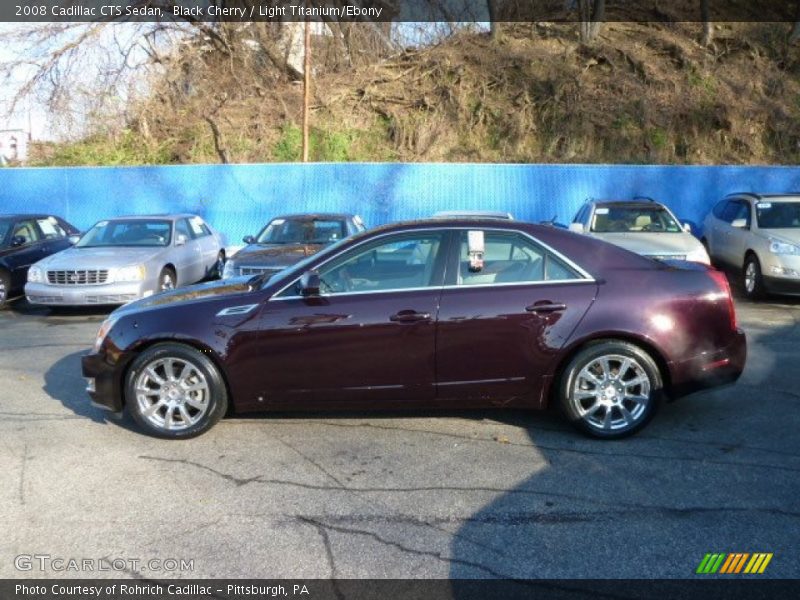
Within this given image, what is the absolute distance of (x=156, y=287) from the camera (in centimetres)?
1089

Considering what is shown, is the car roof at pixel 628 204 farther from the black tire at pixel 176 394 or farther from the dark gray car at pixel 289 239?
the black tire at pixel 176 394

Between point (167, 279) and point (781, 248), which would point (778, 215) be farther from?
point (167, 279)

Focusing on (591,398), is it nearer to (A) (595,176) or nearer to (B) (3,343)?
(B) (3,343)

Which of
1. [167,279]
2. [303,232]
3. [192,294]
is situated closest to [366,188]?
[303,232]

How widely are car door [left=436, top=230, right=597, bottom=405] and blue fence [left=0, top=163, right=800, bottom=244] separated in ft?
41.7

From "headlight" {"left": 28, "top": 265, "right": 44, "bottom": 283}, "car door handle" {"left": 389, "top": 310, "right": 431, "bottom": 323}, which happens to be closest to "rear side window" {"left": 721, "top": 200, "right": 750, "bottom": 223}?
"car door handle" {"left": 389, "top": 310, "right": 431, "bottom": 323}

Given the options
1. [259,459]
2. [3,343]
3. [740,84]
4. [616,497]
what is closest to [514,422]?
[616,497]

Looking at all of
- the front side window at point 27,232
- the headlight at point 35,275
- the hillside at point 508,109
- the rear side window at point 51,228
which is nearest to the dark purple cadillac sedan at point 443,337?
the headlight at point 35,275

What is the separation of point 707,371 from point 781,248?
22.2 feet

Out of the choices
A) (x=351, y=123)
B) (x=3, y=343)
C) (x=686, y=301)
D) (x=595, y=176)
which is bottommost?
(x=3, y=343)

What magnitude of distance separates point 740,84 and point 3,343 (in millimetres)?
24789

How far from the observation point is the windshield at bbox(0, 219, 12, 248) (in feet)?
40.0

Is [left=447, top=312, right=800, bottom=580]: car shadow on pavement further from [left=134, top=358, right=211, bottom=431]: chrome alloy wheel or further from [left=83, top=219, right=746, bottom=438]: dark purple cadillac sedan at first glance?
[left=134, top=358, right=211, bottom=431]: chrome alloy wheel

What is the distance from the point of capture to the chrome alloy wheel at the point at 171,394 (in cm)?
534
